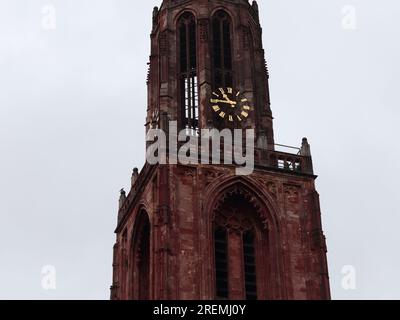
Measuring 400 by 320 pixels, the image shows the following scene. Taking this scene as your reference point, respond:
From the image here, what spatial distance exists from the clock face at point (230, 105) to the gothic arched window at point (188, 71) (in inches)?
47.9

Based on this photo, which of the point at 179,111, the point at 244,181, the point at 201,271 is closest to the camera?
the point at 201,271

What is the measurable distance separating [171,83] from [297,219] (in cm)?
1122

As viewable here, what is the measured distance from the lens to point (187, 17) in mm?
61625

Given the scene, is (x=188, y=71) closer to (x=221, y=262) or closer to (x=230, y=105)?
(x=230, y=105)

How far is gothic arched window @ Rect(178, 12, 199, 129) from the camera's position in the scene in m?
58.2

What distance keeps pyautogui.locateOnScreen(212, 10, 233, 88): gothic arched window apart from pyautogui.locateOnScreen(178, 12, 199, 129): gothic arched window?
1175mm

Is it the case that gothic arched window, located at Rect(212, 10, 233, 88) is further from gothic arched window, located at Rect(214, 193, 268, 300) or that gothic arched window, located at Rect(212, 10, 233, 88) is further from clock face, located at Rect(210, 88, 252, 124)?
gothic arched window, located at Rect(214, 193, 268, 300)

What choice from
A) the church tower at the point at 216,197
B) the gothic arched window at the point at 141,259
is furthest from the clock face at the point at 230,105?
the gothic arched window at the point at 141,259
